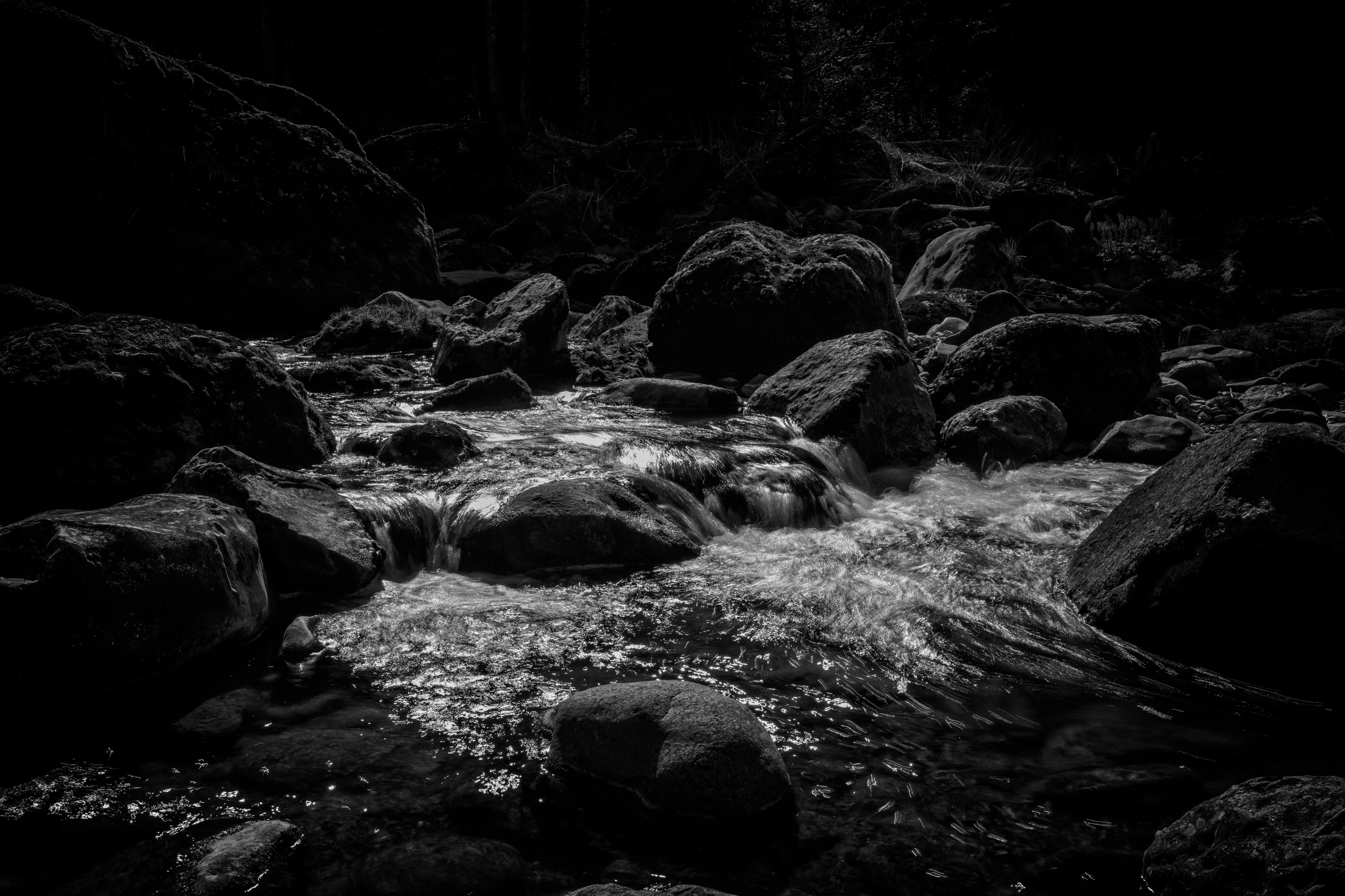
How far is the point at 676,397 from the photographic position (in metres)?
8.09

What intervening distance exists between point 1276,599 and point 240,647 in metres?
4.36

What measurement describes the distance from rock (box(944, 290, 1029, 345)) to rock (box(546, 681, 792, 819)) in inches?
309

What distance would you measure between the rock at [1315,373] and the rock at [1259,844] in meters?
8.44

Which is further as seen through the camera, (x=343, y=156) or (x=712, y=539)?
(x=343, y=156)

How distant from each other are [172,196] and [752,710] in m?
10.2

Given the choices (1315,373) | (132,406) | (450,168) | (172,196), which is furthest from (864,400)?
(450,168)

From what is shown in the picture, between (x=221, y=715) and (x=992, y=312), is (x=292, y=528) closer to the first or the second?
(x=221, y=715)

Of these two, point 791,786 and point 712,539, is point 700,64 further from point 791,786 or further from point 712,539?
point 791,786

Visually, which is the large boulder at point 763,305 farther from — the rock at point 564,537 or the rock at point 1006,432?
the rock at point 564,537

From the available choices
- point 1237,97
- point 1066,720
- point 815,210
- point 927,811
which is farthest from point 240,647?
point 1237,97

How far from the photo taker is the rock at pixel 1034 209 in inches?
601

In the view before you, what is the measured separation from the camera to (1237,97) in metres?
18.6

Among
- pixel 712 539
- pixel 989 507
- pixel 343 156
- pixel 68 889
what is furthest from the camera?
pixel 343 156

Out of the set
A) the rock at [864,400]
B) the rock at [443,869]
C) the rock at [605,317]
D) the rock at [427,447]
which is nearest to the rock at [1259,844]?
the rock at [443,869]
